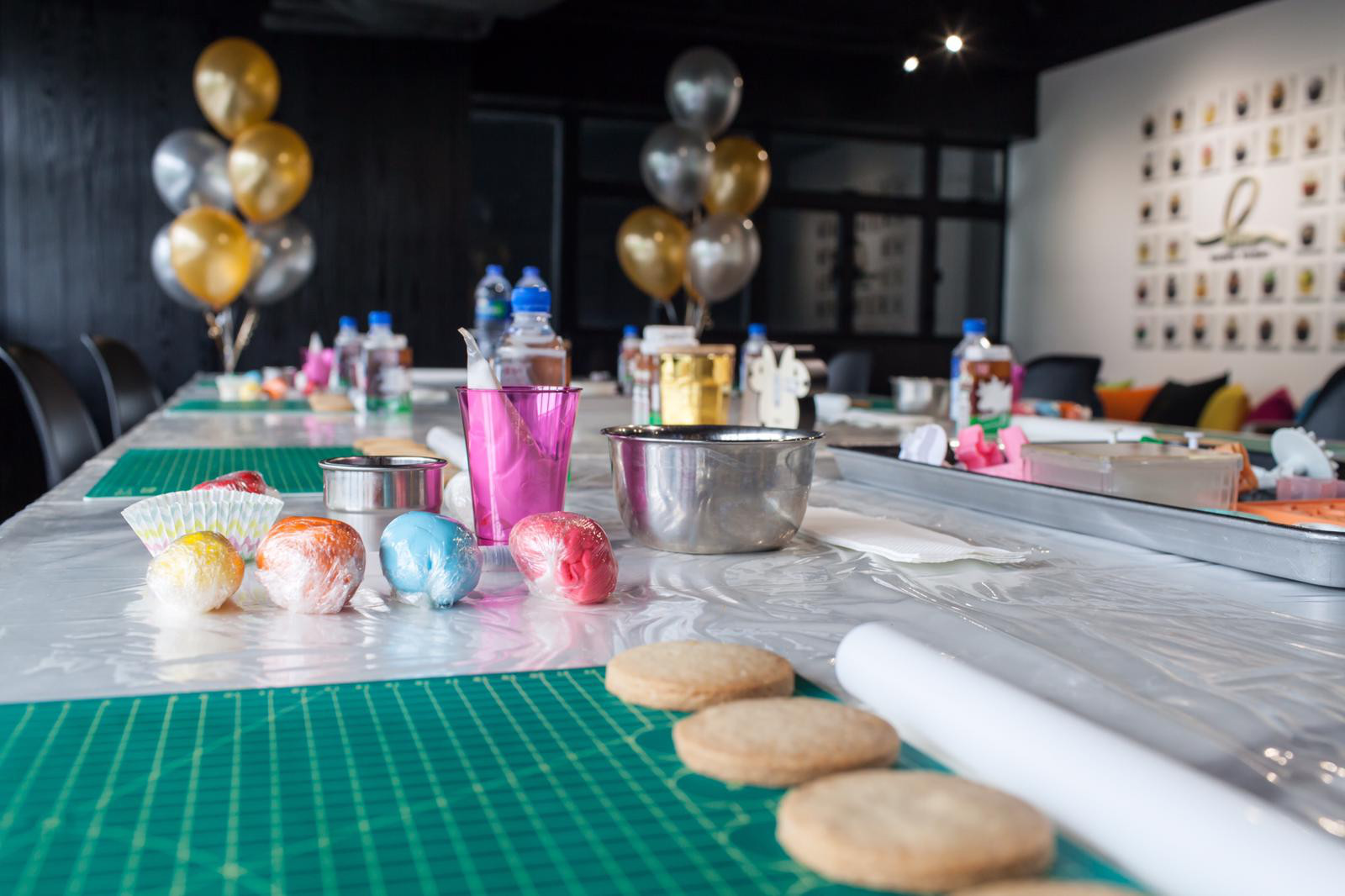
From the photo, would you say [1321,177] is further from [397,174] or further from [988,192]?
[397,174]

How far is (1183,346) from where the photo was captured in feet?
20.1

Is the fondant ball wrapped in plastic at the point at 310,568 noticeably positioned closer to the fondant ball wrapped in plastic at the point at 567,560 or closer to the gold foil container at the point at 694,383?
the fondant ball wrapped in plastic at the point at 567,560

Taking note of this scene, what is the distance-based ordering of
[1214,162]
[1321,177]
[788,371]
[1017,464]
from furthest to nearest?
[1214,162] → [1321,177] → [788,371] → [1017,464]

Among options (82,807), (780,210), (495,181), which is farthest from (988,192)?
(82,807)

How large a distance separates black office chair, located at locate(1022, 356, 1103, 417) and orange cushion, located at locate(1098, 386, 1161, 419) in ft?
5.76

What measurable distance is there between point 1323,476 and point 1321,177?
16.5 feet

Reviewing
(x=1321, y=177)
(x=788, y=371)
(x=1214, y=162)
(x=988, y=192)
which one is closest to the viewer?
(x=788, y=371)

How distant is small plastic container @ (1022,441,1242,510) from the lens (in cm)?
89

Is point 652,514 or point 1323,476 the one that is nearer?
point 652,514

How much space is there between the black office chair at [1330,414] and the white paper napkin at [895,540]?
175 centimetres

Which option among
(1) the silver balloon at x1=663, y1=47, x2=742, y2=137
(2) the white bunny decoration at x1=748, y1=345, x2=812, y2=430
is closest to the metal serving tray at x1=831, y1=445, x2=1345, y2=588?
(2) the white bunny decoration at x1=748, y1=345, x2=812, y2=430

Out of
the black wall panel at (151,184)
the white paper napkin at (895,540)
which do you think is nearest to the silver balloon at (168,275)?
the black wall panel at (151,184)

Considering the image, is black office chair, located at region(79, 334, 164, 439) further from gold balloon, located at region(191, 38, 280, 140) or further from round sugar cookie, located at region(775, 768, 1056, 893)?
round sugar cookie, located at region(775, 768, 1056, 893)

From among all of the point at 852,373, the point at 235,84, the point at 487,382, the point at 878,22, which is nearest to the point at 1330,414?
the point at 487,382
